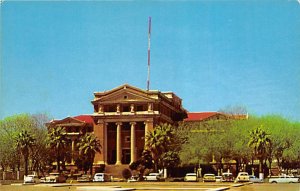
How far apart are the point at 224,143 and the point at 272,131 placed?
6.11 metres

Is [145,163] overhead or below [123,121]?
below

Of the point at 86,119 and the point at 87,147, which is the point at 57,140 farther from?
the point at 86,119

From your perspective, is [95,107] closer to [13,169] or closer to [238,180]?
[13,169]

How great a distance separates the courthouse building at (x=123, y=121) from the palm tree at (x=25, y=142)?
18247 millimetres

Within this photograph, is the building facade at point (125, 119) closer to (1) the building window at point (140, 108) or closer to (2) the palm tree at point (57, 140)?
(1) the building window at point (140, 108)

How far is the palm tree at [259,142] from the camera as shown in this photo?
6181 cm

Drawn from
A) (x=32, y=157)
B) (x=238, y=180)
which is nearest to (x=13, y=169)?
(x=32, y=157)

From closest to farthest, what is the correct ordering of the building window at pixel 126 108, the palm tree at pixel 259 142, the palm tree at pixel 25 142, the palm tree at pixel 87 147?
the palm tree at pixel 259 142 < the palm tree at pixel 25 142 < the palm tree at pixel 87 147 < the building window at pixel 126 108

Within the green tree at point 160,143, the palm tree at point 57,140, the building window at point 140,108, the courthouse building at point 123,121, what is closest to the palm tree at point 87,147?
the palm tree at point 57,140

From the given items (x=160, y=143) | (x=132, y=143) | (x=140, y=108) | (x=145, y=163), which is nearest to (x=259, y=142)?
(x=160, y=143)

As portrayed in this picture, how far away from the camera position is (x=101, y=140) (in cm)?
8888

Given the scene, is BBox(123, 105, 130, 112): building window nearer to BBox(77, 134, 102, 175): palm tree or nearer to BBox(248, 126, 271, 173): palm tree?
BBox(77, 134, 102, 175): palm tree

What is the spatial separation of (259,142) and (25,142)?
26967 millimetres

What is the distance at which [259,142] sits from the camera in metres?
61.7
